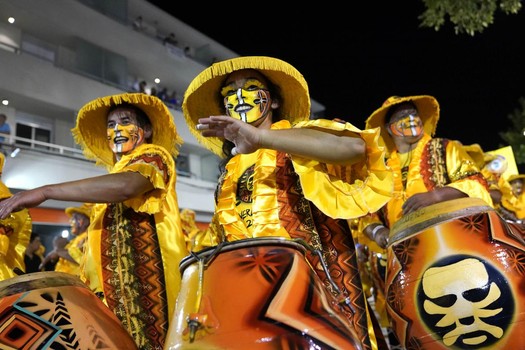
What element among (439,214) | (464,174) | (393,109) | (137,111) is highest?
(393,109)

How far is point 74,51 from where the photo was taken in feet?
53.0

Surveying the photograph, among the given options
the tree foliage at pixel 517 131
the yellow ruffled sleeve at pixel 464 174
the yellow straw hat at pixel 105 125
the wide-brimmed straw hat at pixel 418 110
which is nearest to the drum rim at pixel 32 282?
the yellow straw hat at pixel 105 125

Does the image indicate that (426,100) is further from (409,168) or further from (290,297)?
(290,297)

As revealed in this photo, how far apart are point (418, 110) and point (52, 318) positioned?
3557mm

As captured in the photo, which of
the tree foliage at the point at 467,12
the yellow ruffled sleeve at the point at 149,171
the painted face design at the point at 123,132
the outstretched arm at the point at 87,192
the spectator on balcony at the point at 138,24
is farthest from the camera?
the spectator on balcony at the point at 138,24

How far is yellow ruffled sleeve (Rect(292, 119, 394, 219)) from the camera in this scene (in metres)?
1.88

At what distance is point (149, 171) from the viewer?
272 cm

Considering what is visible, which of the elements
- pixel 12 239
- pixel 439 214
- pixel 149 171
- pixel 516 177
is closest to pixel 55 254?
pixel 12 239

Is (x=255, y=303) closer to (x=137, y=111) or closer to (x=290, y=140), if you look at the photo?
(x=290, y=140)

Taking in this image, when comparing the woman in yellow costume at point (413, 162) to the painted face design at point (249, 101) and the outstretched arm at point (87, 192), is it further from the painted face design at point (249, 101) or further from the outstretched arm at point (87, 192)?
the outstretched arm at point (87, 192)

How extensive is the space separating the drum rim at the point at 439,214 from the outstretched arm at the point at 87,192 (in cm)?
136

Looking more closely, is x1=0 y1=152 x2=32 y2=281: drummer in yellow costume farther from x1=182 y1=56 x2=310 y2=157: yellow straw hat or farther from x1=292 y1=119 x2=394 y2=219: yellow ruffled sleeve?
x1=292 y1=119 x2=394 y2=219: yellow ruffled sleeve

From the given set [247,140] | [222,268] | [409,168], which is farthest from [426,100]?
[222,268]

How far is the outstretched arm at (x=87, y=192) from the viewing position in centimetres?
231
